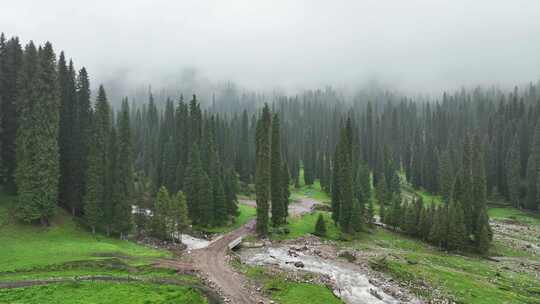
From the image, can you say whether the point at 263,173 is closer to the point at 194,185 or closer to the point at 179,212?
the point at 194,185

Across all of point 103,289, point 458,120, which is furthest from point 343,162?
point 458,120

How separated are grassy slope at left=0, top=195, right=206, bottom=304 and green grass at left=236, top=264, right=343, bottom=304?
7.80 meters

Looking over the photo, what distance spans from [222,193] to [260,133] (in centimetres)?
1464

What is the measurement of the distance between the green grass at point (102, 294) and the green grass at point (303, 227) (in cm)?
3297

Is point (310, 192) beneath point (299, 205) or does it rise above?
beneath

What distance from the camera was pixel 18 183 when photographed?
52.4m

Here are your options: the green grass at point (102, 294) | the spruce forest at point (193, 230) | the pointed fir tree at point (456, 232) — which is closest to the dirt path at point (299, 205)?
the spruce forest at point (193, 230)

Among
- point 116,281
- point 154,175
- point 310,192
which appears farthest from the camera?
point 310,192

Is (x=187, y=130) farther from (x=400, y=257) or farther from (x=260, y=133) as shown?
(x=400, y=257)

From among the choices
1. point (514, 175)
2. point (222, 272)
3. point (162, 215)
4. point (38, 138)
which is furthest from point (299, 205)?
point (514, 175)

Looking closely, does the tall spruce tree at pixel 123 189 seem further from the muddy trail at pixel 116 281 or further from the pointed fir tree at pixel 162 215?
the muddy trail at pixel 116 281

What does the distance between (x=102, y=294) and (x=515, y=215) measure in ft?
373

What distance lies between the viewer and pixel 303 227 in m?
73.6

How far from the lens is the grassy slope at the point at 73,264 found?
32062 millimetres
